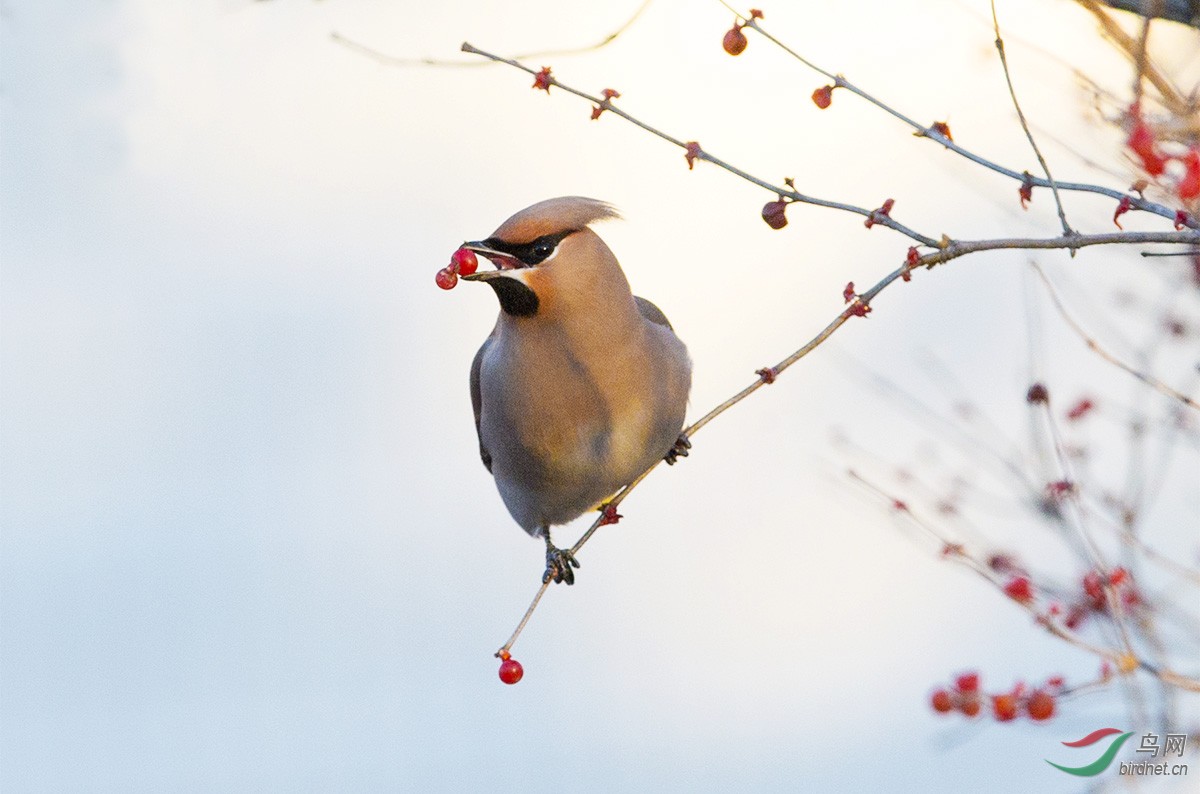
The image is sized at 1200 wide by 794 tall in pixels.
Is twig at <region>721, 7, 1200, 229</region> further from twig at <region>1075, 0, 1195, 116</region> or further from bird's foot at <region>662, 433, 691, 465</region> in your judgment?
bird's foot at <region>662, 433, 691, 465</region>

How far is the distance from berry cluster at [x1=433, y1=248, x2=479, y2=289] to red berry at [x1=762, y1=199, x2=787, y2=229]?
64 centimetres

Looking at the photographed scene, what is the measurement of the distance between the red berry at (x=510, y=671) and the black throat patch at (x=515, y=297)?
2.82ft

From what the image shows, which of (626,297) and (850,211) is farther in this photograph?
(626,297)

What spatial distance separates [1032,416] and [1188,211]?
2.31 feet

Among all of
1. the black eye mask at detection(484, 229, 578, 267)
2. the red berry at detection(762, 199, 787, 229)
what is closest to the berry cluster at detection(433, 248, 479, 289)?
the black eye mask at detection(484, 229, 578, 267)

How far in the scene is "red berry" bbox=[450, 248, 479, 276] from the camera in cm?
299

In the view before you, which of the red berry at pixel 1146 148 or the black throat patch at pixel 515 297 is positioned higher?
the black throat patch at pixel 515 297

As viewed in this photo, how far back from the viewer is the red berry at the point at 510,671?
303 cm

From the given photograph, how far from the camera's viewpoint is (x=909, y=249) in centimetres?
254

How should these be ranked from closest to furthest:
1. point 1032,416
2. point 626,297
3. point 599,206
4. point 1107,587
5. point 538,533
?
point 1107,587 < point 1032,416 < point 599,206 < point 626,297 < point 538,533

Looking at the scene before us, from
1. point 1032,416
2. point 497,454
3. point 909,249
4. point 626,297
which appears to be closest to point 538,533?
point 497,454

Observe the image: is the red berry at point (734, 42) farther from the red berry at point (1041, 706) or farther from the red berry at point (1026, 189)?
the red berry at point (1041, 706)

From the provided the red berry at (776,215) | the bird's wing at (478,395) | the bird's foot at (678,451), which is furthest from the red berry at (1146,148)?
the bird's wing at (478,395)

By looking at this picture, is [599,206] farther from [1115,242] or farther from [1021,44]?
[1115,242]
